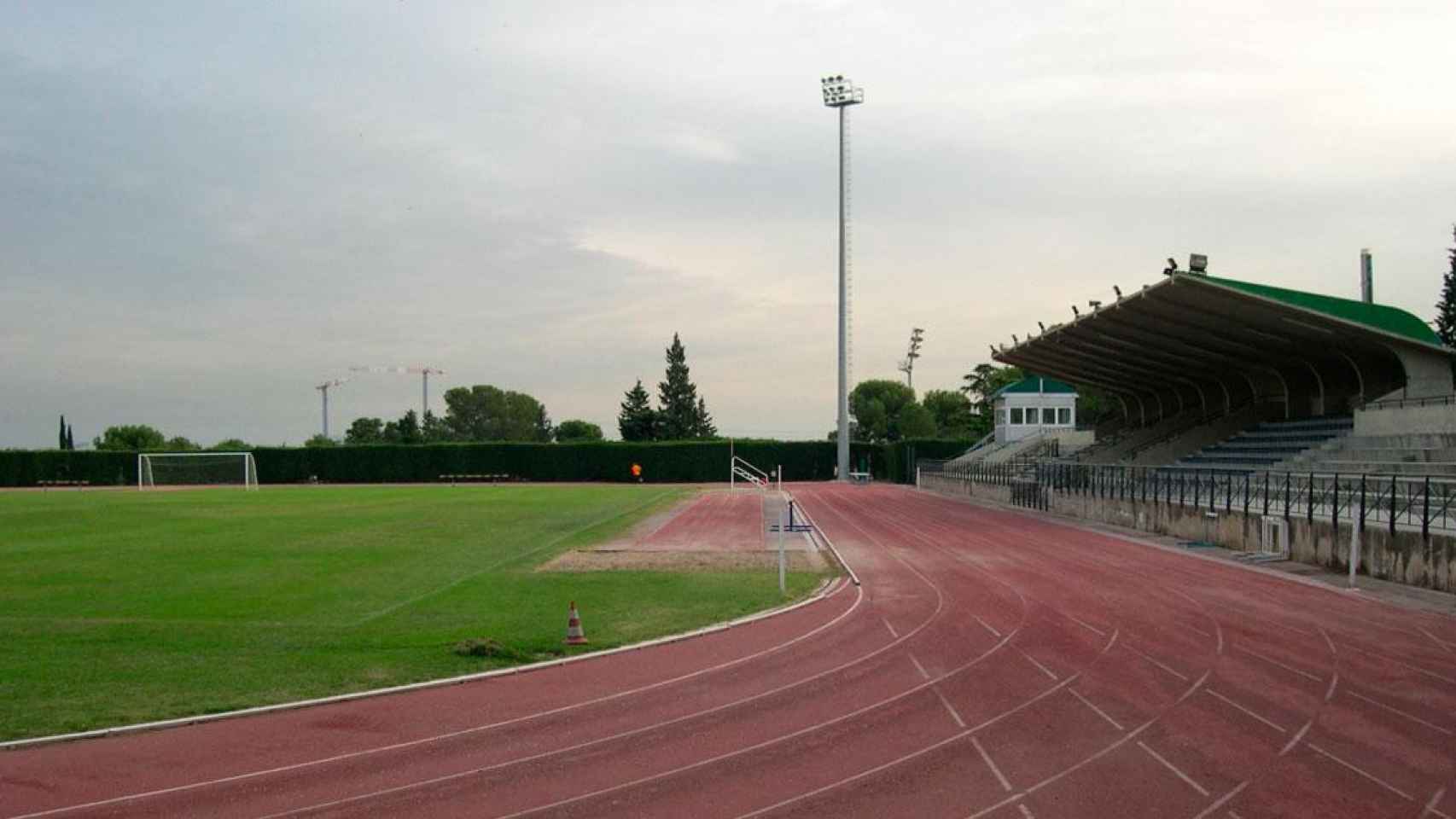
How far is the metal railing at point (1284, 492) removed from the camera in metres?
19.1

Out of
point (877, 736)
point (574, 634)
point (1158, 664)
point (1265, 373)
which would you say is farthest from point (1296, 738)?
point (1265, 373)

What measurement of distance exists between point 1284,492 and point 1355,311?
39.9 feet

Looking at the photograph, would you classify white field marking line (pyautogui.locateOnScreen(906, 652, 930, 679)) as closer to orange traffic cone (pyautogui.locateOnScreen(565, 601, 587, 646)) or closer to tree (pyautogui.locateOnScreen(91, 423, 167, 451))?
orange traffic cone (pyautogui.locateOnScreen(565, 601, 587, 646))

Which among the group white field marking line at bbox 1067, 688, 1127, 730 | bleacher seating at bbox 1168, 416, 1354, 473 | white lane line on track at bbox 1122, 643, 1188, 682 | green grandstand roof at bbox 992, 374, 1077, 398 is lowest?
white lane line on track at bbox 1122, 643, 1188, 682

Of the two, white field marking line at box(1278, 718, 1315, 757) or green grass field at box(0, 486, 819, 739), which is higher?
green grass field at box(0, 486, 819, 739)

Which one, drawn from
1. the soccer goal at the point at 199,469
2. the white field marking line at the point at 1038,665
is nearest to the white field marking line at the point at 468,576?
the white field marking line at the point at 1038,665

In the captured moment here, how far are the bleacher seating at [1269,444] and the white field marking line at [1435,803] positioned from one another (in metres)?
21.5

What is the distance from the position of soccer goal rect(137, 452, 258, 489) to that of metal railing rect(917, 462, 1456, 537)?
57.9 m

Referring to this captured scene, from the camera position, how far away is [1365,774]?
857 centimetres

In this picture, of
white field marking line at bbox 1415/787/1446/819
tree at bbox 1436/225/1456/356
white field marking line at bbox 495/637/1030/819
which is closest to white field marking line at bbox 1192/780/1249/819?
white field marking line at bbox 1415/787/1446/819

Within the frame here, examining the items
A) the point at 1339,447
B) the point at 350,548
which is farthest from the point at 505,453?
the point at 1339,447

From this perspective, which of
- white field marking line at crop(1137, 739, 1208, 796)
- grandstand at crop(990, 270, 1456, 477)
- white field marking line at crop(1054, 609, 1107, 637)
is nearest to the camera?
white field marking line at crop(1137, 739, 1208, 796)

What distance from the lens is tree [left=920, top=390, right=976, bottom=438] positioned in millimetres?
112625

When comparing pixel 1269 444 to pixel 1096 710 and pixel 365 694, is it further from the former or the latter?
pixel 365 694
